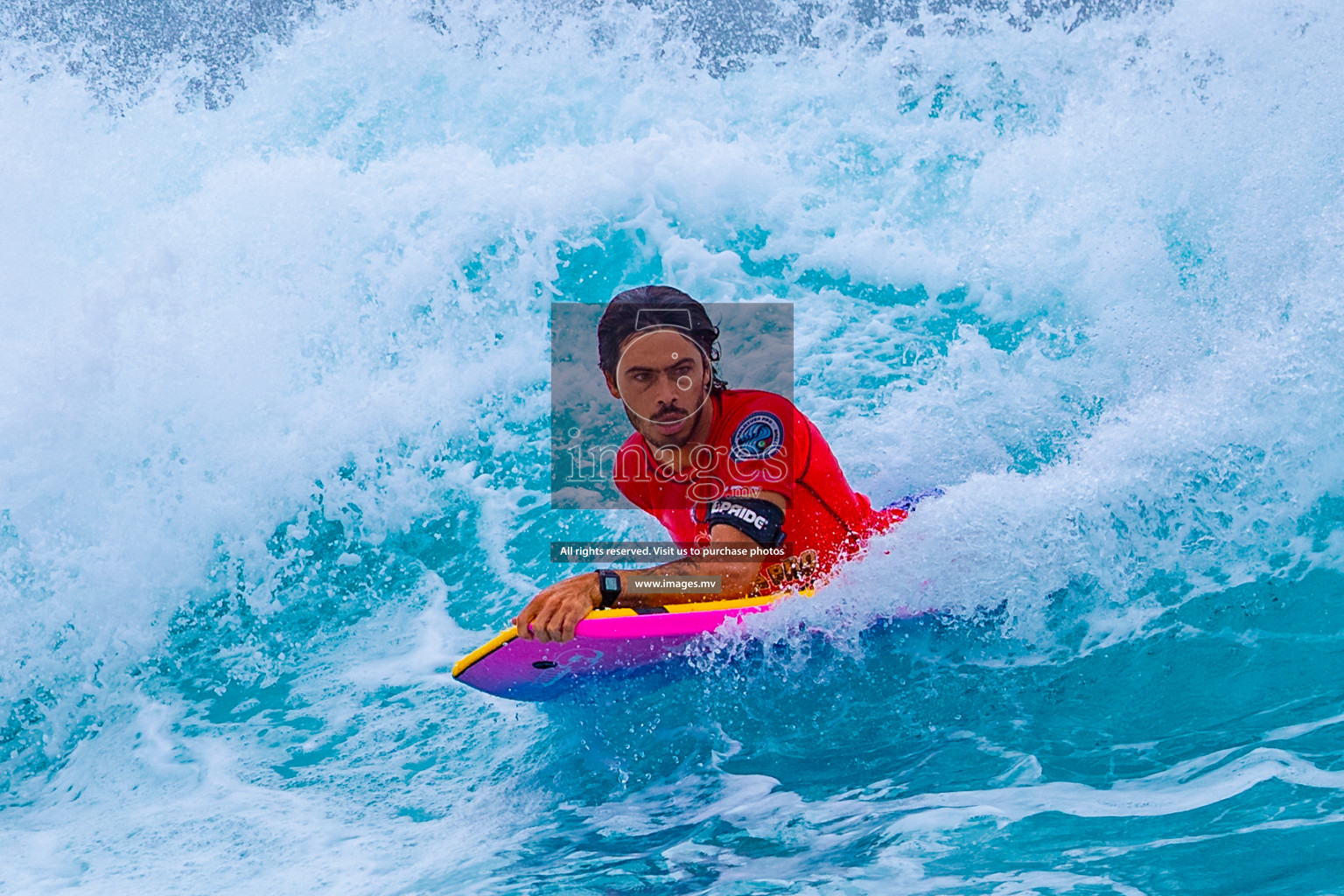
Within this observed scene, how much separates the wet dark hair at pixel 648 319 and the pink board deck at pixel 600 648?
70 cm

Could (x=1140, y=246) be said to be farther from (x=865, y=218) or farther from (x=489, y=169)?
(x=489, y=169)

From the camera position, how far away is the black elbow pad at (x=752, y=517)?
294cm

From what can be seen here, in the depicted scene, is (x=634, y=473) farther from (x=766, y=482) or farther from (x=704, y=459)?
(x=766, y=482)

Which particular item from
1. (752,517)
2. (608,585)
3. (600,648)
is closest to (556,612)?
(608,585)

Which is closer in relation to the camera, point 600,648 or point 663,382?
point 663,382

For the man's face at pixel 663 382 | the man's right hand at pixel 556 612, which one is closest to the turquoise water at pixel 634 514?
the man's right hand at pixel 556 612

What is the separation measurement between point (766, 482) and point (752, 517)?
0.35 ft

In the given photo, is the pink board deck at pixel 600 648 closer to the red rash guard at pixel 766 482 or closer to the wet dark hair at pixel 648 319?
the red rash guard at pixel 766 482

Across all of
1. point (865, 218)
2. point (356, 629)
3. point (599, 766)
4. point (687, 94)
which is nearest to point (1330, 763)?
point (599, 766)

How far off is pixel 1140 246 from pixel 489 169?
436cm

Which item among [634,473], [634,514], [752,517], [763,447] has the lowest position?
[752,517]

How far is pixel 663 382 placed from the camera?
2924mm

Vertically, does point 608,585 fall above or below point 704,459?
below

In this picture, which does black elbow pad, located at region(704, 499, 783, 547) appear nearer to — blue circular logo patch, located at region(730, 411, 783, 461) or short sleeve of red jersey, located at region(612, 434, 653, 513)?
blue circular logo patch, located at region(730, 411, 783, 461)
